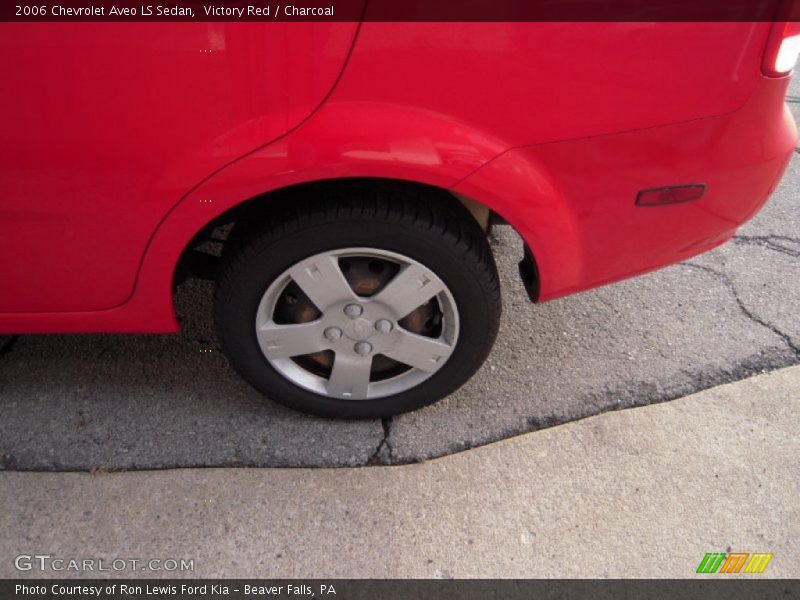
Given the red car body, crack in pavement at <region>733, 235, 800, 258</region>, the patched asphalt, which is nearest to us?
the red car body

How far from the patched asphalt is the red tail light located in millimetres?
1111

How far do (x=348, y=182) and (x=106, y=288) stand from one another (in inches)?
28.7

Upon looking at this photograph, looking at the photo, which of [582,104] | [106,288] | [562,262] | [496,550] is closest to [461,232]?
[562,262]

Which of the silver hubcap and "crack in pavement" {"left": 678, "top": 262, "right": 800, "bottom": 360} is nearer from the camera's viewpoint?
the silver hubcap

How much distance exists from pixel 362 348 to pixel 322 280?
10.7 inches

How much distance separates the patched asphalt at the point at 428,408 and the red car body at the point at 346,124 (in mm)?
524

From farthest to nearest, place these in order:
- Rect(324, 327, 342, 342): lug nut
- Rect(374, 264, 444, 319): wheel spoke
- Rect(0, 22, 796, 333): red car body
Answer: Rect(324, 327, 342, 342): lug nut → Rect(374, 264, 444, 319): wheel spoke → Rect(0, 22, 796, 333): red car body

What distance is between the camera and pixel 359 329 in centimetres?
207

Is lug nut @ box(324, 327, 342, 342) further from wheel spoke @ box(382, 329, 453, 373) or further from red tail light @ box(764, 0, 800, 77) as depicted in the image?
red tail light @ box(764, 0, 800, 77)

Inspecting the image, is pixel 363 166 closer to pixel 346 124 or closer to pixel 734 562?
pixel 346 124

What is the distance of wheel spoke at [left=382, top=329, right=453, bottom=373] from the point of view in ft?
6.86

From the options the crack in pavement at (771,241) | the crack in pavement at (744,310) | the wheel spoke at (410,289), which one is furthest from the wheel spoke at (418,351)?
the crack in pavement at (771,241)

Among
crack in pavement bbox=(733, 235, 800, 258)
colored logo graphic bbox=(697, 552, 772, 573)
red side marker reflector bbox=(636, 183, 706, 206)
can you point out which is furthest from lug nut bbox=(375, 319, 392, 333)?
crack in pavement bbox=(733, 235, 800, 258)
